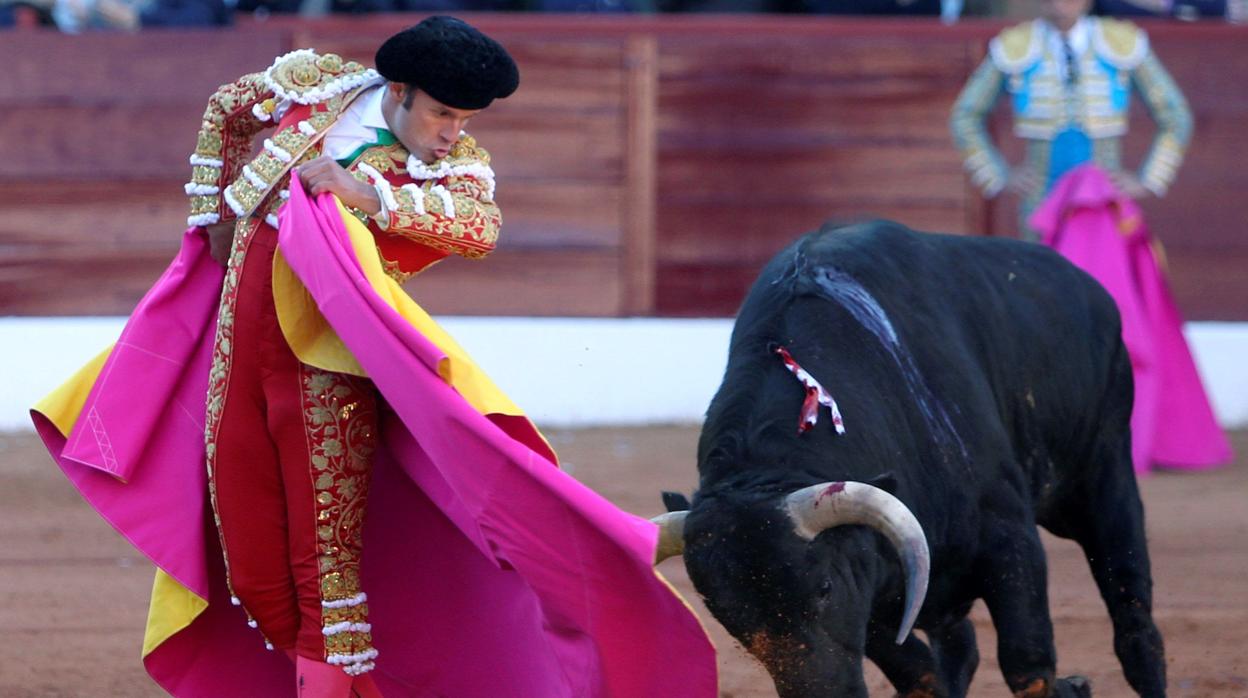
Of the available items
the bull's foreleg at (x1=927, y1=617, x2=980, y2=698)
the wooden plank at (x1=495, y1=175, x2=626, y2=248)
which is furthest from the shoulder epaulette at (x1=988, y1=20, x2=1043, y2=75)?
the bull's foreleg at (x1=927, y1=617, x2=980, y2=698)

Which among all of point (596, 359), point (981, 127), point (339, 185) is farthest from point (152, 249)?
point (339, 185)

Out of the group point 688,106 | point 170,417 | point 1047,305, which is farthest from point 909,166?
point 170,417

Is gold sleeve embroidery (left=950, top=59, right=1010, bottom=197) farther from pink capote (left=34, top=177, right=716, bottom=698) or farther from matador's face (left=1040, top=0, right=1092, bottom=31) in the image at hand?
pink capote (left=34, top=177, right=716, bottom=698)

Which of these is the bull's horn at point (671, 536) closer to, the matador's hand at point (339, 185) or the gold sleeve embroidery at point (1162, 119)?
the matador's hand at point (339, 185)

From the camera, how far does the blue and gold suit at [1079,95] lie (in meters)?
5.68

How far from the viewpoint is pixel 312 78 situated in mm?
2654

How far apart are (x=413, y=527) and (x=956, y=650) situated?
1.04 metres

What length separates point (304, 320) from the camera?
8.58 ft

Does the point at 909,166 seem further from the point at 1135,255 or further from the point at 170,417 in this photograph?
the point at 170,417

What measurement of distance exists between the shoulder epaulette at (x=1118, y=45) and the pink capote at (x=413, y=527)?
3.49 meters

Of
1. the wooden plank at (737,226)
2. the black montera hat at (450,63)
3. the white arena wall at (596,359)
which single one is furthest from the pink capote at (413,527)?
the wooden plank at (737,226)

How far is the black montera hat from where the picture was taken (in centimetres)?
244

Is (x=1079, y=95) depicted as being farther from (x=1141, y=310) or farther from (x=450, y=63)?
(x=450, y=63)

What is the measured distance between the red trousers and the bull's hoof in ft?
3.74
